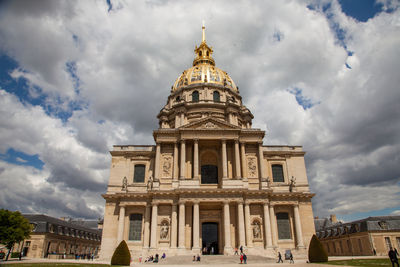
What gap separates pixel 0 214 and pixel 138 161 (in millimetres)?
16779

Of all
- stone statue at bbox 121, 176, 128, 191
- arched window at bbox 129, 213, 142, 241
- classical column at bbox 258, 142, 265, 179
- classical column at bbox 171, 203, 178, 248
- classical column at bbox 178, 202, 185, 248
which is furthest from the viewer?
classical column at bbox 258, 142, 265, 179

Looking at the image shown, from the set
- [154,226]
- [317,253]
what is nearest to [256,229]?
[317,253]

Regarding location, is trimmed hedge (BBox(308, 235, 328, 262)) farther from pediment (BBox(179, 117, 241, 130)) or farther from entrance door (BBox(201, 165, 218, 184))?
pediment (BBox(179, 117, 241, 130))

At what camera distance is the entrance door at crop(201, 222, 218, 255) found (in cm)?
3404

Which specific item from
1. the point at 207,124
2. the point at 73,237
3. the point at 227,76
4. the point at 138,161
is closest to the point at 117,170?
the point at 138,161

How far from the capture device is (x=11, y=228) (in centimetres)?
3334

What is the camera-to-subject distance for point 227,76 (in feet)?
181

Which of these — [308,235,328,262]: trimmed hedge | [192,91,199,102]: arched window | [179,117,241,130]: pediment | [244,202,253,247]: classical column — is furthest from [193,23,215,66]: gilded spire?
[308,235,328,262]: trimmed hedge

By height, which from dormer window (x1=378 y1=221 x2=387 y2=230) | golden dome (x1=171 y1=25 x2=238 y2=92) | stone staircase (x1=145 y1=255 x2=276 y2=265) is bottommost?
stone staircase (x1=145 y1=255 x2=276 y2=265)

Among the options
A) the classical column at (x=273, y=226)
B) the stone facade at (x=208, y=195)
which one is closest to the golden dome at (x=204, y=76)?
the stone facade at (x=208, y=195)

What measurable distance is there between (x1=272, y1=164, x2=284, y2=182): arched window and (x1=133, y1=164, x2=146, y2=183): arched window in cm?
1696

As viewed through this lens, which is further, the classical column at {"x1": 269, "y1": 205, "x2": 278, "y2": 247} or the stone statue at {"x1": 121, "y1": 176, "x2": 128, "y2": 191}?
the stone statue at {"x1": 121, "y1": 176, "x2": 128, "y2": 191}

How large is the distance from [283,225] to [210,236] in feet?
29.0

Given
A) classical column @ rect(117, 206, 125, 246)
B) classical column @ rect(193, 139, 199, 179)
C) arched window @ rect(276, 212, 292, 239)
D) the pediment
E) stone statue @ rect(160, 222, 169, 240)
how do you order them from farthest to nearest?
1. the pediment
2. classical column @ rect(193, 139, 199, 179)
3. arched window @ rect(276, 212, 292, 239)
4. classical column @ rect(117, 206, 125, 246)
5. stone statue @ rect(160, 222, 169, 240)
